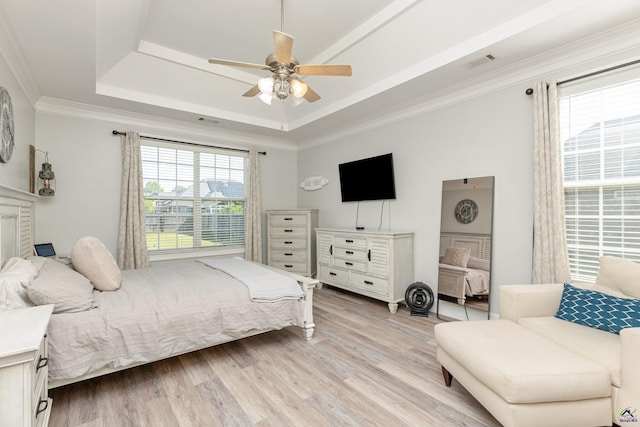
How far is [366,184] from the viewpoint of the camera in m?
4.38

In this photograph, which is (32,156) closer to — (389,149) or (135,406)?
(135,406)

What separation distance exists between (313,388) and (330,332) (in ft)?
3.17

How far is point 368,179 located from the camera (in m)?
4.34

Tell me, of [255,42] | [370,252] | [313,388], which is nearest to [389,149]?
[370,252]

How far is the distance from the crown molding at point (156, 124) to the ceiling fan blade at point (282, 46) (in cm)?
291

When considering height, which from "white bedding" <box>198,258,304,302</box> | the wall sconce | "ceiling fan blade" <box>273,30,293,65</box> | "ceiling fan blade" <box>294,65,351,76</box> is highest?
"ceiling fan blade" <box>273,30,293,65</box>

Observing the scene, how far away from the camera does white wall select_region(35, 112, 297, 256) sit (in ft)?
12.0

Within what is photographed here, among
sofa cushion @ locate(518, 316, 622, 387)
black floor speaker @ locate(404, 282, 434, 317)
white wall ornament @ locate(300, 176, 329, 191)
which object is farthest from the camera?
white wall ornament @ locate(300, 176, 329, 191)

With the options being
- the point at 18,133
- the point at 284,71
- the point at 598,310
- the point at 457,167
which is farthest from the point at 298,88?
the point at 18,133

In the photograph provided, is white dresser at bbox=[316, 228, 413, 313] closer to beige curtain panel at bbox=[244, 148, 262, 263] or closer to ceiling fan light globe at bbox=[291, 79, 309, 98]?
beige curtain panel at bbox=[244, 148, 262, 263]

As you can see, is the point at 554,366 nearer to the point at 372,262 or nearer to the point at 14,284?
the point at 372,262

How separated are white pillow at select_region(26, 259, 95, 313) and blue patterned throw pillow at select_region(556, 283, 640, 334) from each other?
10.6 ft

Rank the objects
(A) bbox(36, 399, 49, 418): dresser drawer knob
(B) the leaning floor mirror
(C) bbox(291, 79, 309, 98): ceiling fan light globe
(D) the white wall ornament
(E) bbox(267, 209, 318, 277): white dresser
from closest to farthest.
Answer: (A) bbox(36, 399, 49, 418): dresser drawer knob → (C) bbox(291, 79, 309, 98): ceiling fan light globe → (B) the leaning floor mirror → (E) bbox(267, 209, 318, 277): white dresser → (D) the white wall ornament

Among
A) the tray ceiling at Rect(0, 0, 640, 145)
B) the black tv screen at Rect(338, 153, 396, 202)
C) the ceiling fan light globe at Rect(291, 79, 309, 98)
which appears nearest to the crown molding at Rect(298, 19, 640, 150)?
the tray ceiling at Rect(0, 0, 640, 145)
